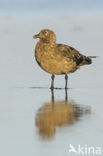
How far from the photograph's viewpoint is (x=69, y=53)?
14.9 meters

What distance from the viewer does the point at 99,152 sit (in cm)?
828

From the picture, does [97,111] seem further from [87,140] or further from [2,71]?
[2,71]

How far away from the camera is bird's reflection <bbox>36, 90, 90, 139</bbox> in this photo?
374 inches

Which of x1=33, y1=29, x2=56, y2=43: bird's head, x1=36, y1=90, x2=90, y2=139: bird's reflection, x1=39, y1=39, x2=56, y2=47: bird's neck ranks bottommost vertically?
x1=36, y1=90, x2=90, y2=139: bird's reflection

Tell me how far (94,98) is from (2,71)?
3897 millimetres

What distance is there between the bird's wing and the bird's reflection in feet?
9.08

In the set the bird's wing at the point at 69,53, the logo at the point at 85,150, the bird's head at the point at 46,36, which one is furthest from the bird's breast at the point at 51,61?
the logo at the point at 85,150

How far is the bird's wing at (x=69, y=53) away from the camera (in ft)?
48.2

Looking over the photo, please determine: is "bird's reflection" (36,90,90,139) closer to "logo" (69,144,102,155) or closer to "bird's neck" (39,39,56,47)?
"logo" (69,144,102,155)

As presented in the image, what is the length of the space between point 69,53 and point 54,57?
1.86 ft

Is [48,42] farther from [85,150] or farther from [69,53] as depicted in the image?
[85,150]

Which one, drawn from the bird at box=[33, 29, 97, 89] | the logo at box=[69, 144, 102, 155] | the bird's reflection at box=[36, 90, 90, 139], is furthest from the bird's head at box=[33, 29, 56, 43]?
the logo at box=[69, 144, 102, 155]

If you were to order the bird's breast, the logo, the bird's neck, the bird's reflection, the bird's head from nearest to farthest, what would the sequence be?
the logo
the bird's reflection
the bird's breast
the bird's neck
the bird's head

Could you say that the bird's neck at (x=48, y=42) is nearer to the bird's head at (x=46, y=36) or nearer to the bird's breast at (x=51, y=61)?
the bird's head at (x=46, y=36)
